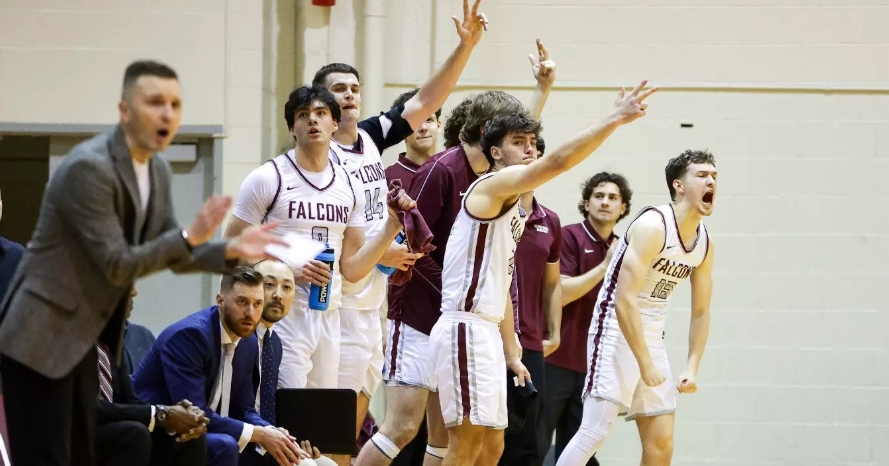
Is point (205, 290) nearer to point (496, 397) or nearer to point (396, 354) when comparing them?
point (396, 354)

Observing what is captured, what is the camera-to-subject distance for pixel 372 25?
7773 mm

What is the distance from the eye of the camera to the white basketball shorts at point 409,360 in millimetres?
4738

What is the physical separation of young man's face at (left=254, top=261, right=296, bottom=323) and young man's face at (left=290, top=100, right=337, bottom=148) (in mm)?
560

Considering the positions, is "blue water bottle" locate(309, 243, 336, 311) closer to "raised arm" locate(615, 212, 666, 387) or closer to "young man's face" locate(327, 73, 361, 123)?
"young man's face" locate(327, 73, 361, 123)

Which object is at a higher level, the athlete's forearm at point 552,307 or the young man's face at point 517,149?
the young man's face at point 517,149

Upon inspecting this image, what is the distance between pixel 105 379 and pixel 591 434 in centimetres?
240

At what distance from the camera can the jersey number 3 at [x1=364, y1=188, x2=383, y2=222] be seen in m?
5.20

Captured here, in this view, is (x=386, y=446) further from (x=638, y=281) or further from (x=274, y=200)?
(x=638, y=281)

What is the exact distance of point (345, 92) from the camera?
520 cm

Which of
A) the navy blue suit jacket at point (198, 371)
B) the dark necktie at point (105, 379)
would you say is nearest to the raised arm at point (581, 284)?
the navy blue suit jacket at point (198, 371)

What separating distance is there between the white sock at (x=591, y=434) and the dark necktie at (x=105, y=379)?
2314mm

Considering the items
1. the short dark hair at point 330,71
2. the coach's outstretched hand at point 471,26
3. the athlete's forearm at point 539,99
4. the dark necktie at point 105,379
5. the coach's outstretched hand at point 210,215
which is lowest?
the dark necktie at point 105,379

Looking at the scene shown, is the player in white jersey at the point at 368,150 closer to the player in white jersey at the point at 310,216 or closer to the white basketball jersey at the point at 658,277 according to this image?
the player in white jersey at the point at 310,216

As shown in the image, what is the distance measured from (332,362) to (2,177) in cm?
667
